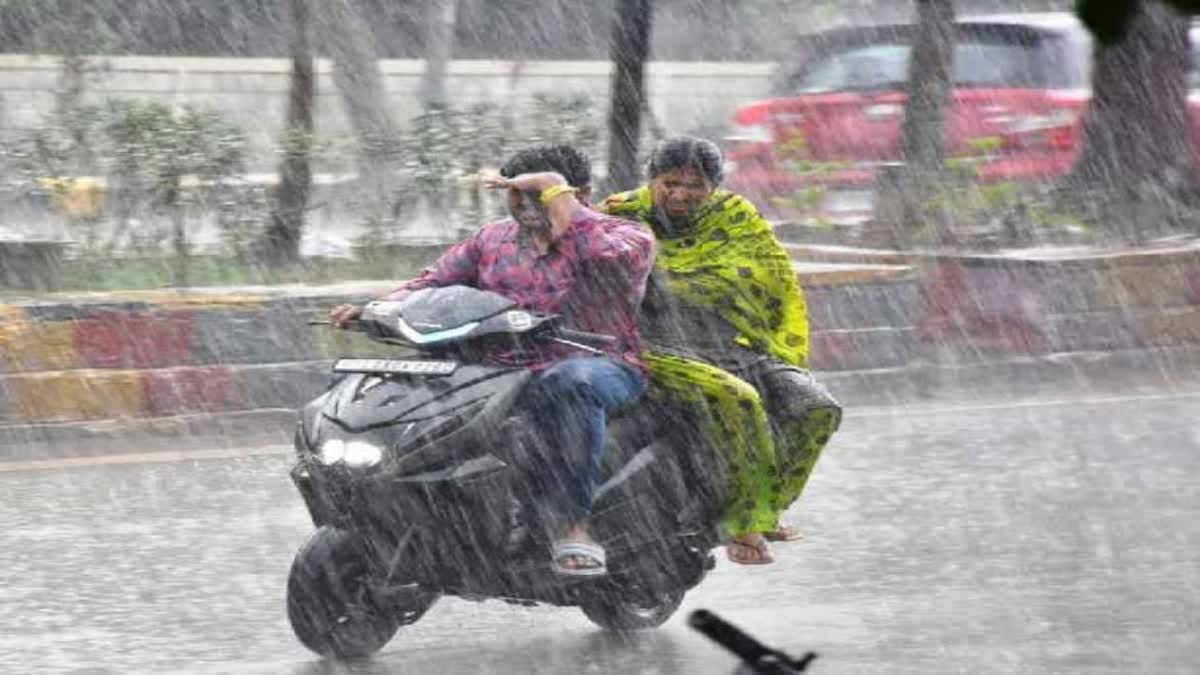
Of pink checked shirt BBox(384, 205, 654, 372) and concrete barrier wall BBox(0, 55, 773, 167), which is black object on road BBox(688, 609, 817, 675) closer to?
pink checked shirt BBox(384, 205, 654, 372)

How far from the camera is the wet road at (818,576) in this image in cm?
690

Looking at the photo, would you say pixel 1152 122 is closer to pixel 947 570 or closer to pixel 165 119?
pixel 165 119

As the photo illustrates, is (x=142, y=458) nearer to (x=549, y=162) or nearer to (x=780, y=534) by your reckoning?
(x=780, y=534)

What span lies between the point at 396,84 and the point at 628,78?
50.2ft

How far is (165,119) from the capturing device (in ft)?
42.1

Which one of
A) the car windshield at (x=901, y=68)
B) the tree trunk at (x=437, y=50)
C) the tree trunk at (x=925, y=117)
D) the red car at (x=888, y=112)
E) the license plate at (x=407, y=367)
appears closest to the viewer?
the license plate at (x=407, y=367)

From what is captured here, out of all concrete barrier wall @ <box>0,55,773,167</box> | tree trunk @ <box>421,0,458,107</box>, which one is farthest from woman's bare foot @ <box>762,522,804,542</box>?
tree trunk @ <box>421,0,458,107</box>

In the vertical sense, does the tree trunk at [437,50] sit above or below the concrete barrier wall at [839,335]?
below

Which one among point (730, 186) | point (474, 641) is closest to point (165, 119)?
point (730, 186)

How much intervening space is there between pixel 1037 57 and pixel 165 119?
22.2 ft

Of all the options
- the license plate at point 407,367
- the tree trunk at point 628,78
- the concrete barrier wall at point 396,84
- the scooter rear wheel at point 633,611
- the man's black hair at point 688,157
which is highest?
the man's black hair at point 688,157

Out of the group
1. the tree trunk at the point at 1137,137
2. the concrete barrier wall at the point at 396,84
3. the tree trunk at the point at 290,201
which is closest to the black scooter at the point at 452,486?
the tree trunk at the point at 290,201

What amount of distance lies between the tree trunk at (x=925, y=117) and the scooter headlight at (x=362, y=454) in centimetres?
923

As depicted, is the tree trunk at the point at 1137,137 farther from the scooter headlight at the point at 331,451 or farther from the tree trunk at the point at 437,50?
the tree trunk at the point at 437,50
